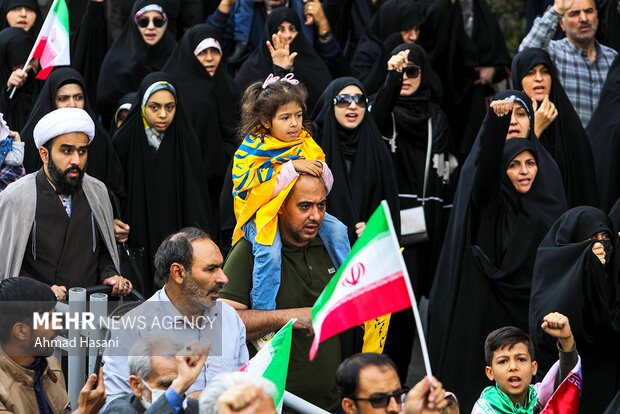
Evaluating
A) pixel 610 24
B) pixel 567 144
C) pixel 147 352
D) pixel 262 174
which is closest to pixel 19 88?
pixel 262 174

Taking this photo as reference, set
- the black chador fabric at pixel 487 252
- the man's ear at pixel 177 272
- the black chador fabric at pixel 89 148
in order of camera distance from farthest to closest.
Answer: the black chador fabric at pixel 89 148
the black chador fabric at pixel 487 252
the man's ear at pixel 177 272

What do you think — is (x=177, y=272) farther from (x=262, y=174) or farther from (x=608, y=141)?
(x=608, y=141)

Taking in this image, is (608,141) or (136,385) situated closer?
(136,385)

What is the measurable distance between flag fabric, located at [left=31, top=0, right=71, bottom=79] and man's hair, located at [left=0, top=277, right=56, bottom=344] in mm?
3126

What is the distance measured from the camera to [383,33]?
9.40 metres

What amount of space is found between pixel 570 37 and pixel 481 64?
1.43 m

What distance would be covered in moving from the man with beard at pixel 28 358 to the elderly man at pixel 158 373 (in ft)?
0.68

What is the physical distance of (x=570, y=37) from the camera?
880 centimetres

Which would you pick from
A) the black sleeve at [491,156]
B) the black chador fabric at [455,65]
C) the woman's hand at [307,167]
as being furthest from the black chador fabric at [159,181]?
the black chador fabric at [455,65]

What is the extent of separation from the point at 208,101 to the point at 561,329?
12.8 feet

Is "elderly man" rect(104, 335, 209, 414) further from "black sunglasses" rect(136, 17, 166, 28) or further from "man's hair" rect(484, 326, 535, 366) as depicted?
"black sunglasses" rect(136, 17, 166, 28)

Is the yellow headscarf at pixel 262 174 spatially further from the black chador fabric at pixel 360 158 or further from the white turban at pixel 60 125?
the black chador fabric at pixel 360 158

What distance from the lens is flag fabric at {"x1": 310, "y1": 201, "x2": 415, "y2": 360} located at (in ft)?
13.4

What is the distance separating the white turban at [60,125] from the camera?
621cm
